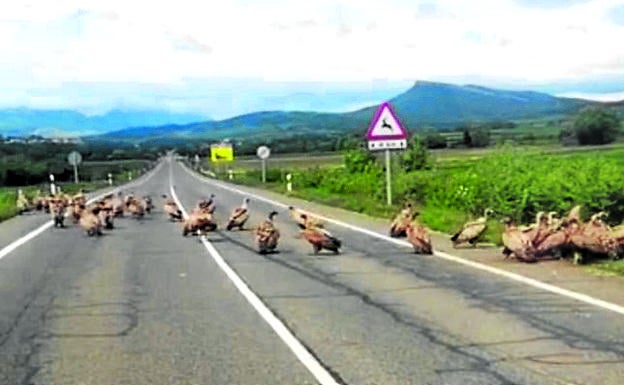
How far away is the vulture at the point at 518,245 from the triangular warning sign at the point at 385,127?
13921 mm

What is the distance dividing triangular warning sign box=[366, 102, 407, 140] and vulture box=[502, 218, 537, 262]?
1392cm

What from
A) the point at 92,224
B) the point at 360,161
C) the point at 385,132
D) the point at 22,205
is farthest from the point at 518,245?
the point at 360,161

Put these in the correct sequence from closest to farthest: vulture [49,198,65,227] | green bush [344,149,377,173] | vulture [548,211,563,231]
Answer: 1. vulture [548,211,563,231]
2. vulture [49,198,65,227]
3. green bush [344,149,377,173]

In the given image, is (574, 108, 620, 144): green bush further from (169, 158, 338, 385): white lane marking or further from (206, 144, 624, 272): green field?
(169, 158, 338, 385): white lane marking

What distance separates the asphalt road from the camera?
9000 mm

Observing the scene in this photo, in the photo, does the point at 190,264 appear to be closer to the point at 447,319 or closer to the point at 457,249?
the point at 457,249

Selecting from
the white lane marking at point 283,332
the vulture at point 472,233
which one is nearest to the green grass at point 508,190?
the vulture at point 472,233

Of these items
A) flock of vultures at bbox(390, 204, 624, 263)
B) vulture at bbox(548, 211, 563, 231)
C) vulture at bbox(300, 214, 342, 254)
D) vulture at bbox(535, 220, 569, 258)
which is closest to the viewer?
flock of vultures at bbox(390, 204, 624, 263)

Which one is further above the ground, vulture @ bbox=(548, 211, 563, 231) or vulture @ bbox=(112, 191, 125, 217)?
vulture @ bbox=(548, 211, 563, 231)

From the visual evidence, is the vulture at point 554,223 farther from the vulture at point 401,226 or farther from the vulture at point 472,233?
the vulture at point 401,226

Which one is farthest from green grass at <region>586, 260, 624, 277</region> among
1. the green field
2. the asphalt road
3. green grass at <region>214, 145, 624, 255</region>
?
green grass at <region>214, 145, 624, 255</region>

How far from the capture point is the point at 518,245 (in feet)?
55.6

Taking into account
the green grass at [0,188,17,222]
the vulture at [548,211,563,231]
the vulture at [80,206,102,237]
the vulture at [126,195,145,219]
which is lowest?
the green grass at [0,188,17,222]

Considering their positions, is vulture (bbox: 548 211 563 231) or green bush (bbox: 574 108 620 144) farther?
green bush (bbox: 574 108 620 144)
